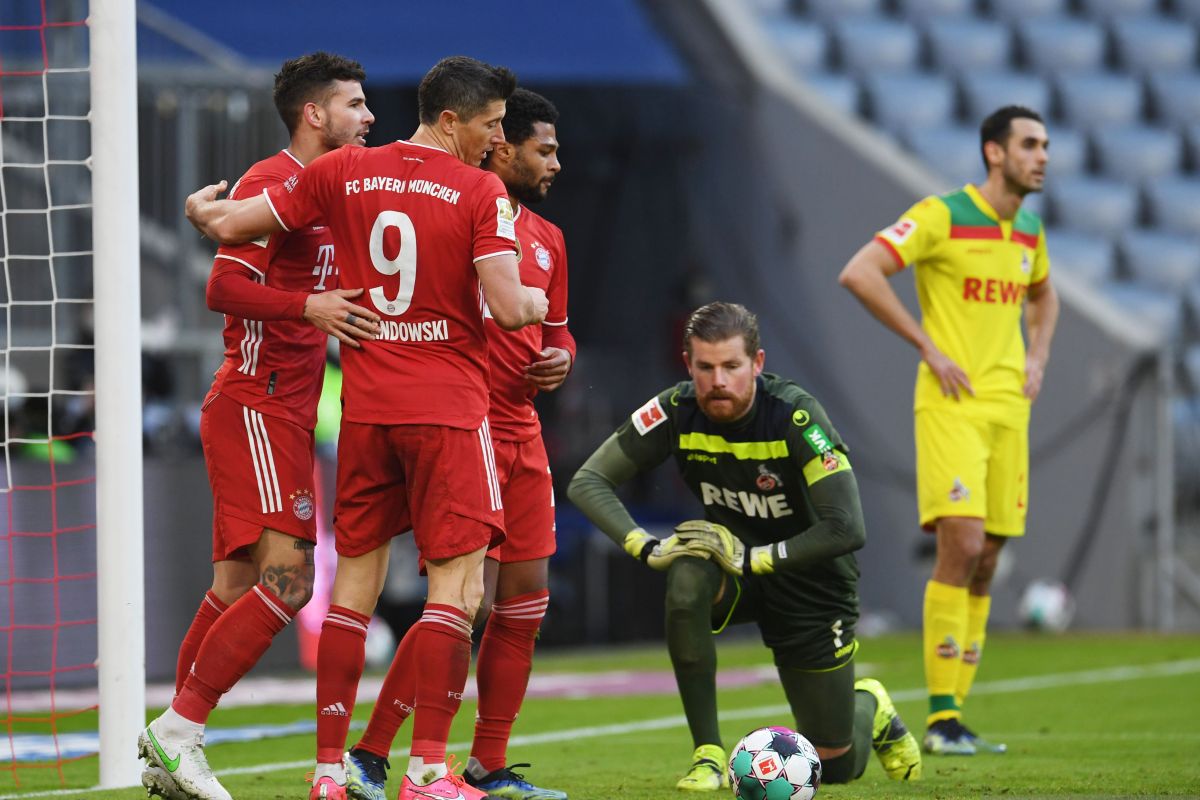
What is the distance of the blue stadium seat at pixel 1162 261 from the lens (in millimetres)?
15758

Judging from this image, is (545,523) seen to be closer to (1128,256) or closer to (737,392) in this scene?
(737,392)

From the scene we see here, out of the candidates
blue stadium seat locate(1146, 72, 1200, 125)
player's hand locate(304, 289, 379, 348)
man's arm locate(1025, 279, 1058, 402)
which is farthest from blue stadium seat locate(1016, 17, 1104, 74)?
player's hand locate(304, 289, 379, 348)

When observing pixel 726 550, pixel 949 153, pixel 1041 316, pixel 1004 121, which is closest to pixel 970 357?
pixel 1041 316

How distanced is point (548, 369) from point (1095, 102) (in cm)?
1307

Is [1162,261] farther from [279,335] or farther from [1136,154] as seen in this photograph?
[279,335]

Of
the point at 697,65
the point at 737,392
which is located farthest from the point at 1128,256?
the point at 737,392

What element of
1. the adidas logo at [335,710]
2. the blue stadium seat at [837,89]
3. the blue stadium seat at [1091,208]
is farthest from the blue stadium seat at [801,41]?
the adidas logo at [335,710]

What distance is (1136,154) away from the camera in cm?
1669

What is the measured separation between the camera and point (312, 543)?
4.94m

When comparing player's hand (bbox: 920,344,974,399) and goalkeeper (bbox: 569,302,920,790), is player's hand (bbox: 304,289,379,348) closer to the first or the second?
goalkeeper (bbox: 569,302,920,790)

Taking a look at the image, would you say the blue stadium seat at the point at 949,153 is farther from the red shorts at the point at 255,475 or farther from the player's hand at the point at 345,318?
the player's hand at the point at 345,318

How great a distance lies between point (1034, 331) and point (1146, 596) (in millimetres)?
6880

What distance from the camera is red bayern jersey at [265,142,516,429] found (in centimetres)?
436

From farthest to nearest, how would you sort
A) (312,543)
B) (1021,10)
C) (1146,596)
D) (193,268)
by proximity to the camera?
1. (1021,10)
2. (1146,596)
3. (193,268)
4. (312,543)
